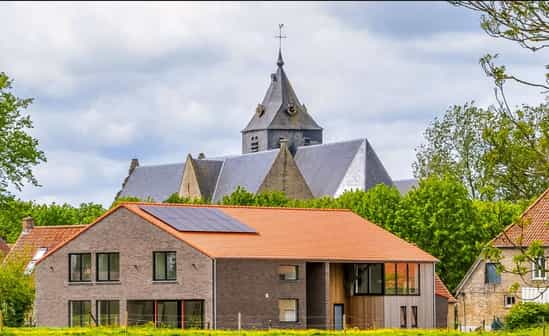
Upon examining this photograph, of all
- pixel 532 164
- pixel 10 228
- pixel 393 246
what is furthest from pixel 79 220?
pixel 532 164

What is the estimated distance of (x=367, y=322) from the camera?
236ft

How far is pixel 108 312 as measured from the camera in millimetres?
70938

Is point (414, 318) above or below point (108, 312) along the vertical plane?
below

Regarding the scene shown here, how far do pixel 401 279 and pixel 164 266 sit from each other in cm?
1276

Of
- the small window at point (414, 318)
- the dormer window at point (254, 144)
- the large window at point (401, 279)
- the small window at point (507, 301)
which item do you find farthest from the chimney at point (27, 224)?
A: the dormer window at point (254, 144)

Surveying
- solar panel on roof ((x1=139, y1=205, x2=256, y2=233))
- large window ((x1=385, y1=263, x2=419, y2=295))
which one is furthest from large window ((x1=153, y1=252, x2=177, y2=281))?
large window ((x1=385, y1=263, x2=419, y2=295))

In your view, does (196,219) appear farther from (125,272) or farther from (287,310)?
(287,310)

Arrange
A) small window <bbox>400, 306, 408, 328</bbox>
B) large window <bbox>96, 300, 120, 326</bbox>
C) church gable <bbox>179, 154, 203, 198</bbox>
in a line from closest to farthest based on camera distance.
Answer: large window <bbox>96, 300, 120, 326</bbox> → small window <bbox>400, 306, 408, 328</bbox> → church gable <bbox>179, 154, 203, 198</bbox>

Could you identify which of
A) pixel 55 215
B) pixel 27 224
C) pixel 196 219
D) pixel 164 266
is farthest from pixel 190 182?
pixel 164 266

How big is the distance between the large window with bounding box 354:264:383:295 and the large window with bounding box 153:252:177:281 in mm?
9886

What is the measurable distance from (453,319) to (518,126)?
2403 inches

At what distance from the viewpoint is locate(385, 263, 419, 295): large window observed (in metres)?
73.1

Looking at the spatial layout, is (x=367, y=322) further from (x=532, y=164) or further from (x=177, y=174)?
(x=177, y=174)

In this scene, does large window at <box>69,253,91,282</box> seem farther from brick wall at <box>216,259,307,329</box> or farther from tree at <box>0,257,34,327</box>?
brick wall at <box>216,259,307,329</box>
